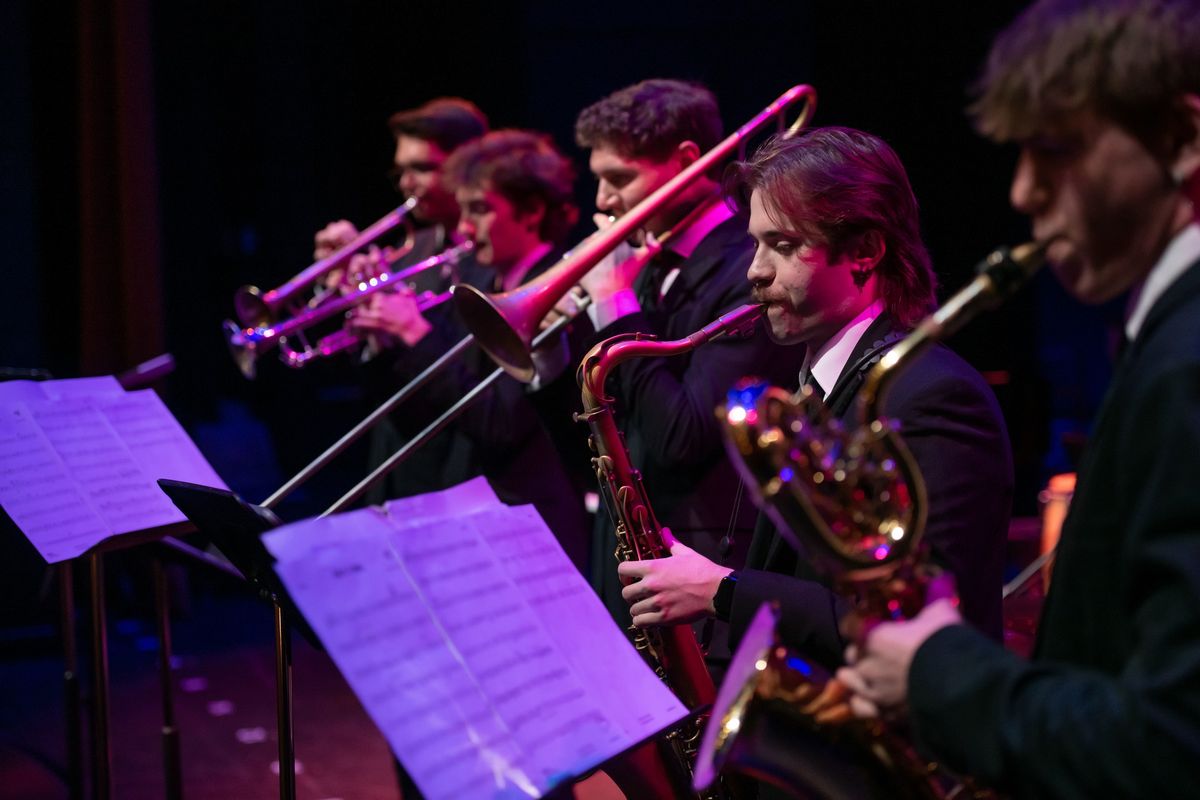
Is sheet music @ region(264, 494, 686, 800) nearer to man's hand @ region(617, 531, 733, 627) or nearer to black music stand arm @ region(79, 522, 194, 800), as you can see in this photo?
man's hand @ region(617, 531, 733, 627)

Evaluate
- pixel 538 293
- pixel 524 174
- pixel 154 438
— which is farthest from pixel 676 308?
pixel 154 438

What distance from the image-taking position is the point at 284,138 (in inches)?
313

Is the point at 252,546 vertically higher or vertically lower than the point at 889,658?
lower

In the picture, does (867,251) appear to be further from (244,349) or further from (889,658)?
(244,349)

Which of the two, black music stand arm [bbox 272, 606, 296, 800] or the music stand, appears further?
black music stand arm [bbox 272, 606, 296, 800]

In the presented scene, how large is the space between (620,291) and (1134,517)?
1.84 meters

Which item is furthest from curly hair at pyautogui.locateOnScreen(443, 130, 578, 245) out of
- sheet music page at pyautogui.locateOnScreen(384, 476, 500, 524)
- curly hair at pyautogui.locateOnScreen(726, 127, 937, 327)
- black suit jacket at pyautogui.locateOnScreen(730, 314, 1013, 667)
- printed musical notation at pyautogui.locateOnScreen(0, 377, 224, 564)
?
sheet music page at pyautogui.locateOnScreen(384, 476, 500, 524)

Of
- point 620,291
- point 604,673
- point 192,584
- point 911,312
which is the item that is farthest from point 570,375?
point 192,584

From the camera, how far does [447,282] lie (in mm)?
4145

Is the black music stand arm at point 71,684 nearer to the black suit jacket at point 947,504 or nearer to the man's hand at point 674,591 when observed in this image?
the man's hand at point 674,591

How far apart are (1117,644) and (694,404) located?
4.77 ft

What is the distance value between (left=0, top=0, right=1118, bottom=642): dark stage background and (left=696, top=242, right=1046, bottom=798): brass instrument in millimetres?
3274

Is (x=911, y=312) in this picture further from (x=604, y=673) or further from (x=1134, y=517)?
(x=1134, y=517)

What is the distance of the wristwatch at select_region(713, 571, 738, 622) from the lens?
6.64 feet
